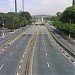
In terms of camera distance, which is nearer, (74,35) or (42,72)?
(42,72)

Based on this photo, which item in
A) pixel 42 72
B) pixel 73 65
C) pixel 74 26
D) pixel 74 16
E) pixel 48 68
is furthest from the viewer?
pixel 74 16

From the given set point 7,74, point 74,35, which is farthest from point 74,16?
point 7,74

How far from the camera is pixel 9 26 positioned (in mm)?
147000

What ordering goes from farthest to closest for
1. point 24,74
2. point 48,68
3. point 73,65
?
point 73,65, point 48,68, point 24,74

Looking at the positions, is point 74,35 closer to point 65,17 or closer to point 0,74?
point 65,17

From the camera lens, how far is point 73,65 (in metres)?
39.6

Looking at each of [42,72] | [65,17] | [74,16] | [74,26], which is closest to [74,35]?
[74,26]

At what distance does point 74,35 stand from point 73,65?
64218 mm

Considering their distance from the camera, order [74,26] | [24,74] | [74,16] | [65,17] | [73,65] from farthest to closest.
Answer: [65,17] → [74,16] → [74,26] → [73,65] → [24,74]

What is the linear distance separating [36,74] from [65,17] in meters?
124

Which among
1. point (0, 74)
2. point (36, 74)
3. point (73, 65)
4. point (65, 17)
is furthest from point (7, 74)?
point (65, 17)

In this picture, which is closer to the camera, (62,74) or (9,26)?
(62,74)

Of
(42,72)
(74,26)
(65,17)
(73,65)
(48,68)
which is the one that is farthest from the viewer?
(65,17)

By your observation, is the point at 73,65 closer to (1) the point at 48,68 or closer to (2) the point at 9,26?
(1) the point at 48,68
